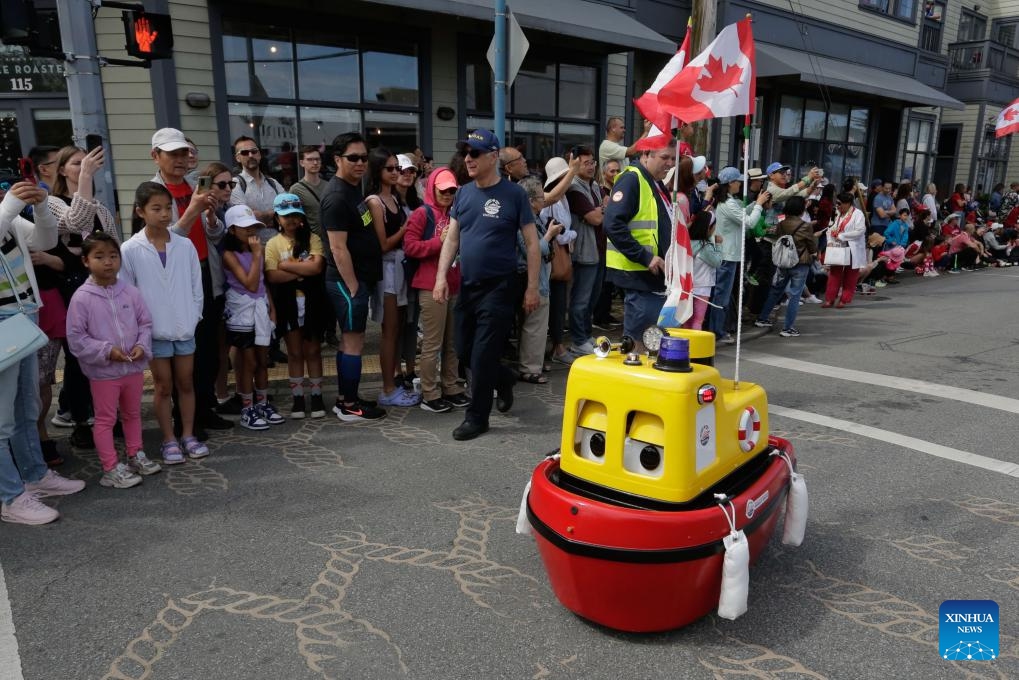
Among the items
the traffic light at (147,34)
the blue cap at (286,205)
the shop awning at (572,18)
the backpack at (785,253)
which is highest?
the shop awning at (572,18)

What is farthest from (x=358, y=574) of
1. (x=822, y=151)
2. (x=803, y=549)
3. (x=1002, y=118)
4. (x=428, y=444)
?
(x=822, y=151)

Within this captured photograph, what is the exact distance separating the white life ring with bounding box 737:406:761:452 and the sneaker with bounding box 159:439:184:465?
136 inches

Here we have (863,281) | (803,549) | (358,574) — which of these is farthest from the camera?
(863,281)

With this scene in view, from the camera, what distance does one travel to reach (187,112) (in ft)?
28.7

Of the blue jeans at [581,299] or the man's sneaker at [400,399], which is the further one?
the blue jeans at [581,299]

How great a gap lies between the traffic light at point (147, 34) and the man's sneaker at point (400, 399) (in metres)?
3.36

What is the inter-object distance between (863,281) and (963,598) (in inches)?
418

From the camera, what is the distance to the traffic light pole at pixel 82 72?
5445 millimetres

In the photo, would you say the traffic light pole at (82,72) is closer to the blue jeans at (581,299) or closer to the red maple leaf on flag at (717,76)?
the blue jeans at (581,299)

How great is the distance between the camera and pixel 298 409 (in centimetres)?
555

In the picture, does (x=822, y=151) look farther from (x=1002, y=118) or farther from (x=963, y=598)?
(x=963, y=598)

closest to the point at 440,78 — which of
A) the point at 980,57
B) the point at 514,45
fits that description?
the point at 514,45

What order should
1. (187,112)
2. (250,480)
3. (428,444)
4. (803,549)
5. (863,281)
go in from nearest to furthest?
(803,549) → (250,480) → (428,444) → (187,112) → (863,281)

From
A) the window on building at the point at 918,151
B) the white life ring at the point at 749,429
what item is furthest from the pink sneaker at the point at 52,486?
the window on building at the point at 918,151
